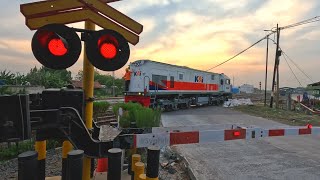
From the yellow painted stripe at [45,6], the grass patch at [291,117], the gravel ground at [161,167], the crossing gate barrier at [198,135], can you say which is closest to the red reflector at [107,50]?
the yellow painted stripe at [45,6]

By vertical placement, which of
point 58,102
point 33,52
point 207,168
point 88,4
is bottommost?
point 207,168

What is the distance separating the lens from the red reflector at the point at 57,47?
2.61 metres

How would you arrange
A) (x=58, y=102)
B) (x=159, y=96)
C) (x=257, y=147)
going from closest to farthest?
(x=58, y=102), (x=257, y=147), (x=159, y=96)

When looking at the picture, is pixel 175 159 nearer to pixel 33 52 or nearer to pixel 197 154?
pixel 197 154

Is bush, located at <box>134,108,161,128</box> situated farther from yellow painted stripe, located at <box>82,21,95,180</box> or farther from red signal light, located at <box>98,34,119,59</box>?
red signal light, located at <box>98,34,119,59</box>

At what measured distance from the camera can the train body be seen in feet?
65.1

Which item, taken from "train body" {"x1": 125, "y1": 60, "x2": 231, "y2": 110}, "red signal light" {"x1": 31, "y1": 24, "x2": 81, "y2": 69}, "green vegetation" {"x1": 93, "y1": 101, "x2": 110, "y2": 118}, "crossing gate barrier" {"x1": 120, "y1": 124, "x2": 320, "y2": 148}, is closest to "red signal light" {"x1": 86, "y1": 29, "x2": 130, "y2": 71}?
"red signal light" {"x1": 31, "y1": 24, "x2": 81, "y2": 69}

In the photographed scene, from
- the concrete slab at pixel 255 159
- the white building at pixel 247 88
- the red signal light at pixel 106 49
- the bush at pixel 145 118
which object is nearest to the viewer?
the red signal light at pixel 106 49

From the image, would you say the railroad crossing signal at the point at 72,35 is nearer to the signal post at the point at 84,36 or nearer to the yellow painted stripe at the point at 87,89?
the signal post at the point at 84,36

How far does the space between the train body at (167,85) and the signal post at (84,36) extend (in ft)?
49.0

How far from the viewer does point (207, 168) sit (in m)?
6.12

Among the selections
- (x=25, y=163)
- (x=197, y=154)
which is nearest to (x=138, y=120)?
(x=197, y=154)

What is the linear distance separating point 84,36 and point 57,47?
260 mm

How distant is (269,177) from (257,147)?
2919mm
